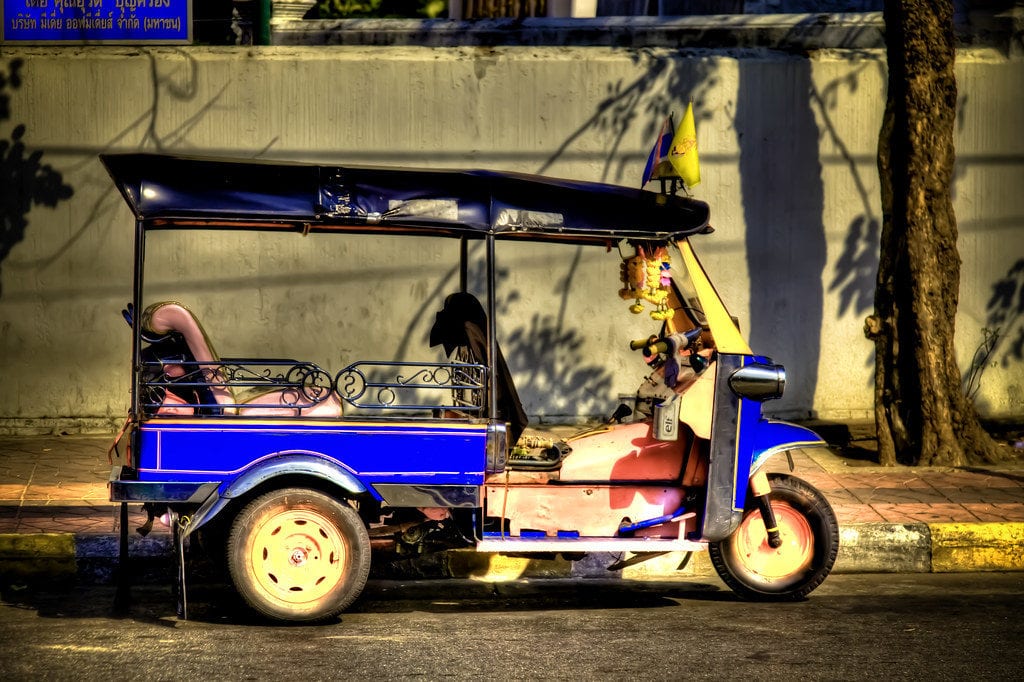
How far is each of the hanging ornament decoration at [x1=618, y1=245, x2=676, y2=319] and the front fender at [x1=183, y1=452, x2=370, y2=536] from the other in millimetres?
1579

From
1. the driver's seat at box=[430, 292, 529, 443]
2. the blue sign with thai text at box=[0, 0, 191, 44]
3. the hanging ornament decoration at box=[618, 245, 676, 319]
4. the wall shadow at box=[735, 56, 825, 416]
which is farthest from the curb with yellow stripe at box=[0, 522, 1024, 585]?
the blue sign with thai text at box=[0, 0, 191, 44]

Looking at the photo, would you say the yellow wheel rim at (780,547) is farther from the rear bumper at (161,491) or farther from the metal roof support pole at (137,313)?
the metal roof support pole at (137,313)

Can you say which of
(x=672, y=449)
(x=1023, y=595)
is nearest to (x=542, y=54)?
(x=672, y=449)

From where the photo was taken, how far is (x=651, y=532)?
6184 mm

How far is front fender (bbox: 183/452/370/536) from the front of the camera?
221 inches

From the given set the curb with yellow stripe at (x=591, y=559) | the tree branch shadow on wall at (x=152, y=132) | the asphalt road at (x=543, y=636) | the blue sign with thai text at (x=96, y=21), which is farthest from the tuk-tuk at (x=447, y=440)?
the blue sign with thai text at (x=96, y=21)

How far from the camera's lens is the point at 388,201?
18.8 feet

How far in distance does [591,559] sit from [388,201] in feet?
8.02

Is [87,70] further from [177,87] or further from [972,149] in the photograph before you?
[972,149]

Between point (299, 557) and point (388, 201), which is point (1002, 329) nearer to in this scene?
point (388, 201)

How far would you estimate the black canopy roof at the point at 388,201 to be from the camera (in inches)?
219

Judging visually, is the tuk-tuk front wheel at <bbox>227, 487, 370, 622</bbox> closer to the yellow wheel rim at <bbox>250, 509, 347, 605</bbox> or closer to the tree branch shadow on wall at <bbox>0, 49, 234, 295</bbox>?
the yellow wheel rim at <bbox>250, 509, 347, 605</bbox>

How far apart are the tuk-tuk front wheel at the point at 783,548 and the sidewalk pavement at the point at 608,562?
0.71 metres

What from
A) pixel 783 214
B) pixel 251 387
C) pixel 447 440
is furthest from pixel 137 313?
pixel 783 214
